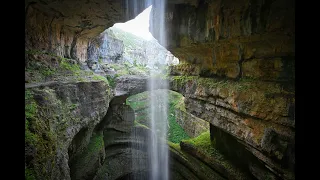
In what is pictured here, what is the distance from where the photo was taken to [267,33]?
5.21m

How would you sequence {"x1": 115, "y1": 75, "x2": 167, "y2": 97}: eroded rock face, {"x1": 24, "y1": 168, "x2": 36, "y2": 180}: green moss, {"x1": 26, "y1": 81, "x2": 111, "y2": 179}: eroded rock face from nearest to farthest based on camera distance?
{"x1": 24, "y1": 168, "x2": 36, "y2": 180}: green moss < {"x1": 26, "y1": 81, "x2": 111, "y2": 179}: eroded rock face < {"x1": 115, "y1": 75, "x2": 167, "y2": 97}: eroded rock face

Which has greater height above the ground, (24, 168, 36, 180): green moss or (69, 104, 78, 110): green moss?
(69, 104, 78, 110): green moss

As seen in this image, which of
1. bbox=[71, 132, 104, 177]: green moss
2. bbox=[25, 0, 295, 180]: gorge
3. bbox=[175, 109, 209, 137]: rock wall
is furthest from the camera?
bbox=[175, 109, 209, 137]: rock wall

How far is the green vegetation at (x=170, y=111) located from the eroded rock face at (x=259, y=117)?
11.6m

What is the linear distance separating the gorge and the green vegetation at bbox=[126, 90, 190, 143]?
6582 mm

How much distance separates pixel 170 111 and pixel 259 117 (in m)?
17.2

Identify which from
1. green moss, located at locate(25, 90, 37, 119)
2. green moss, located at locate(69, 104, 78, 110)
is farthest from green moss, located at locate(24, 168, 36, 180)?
green moss, located at locate(69, 104, 78, 110)

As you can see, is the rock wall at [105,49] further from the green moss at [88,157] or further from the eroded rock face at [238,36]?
the eroded rock face at [238,36]

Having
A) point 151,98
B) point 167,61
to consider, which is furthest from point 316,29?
point 167,61

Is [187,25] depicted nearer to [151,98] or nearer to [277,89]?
[277,89]

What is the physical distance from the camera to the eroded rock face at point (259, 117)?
4971 mm

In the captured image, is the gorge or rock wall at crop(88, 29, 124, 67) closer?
the gorge

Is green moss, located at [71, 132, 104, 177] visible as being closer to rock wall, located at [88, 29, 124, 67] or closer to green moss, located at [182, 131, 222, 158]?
green moss, located at [182, 131, 222, 158]

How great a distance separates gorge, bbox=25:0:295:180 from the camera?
192 inches
